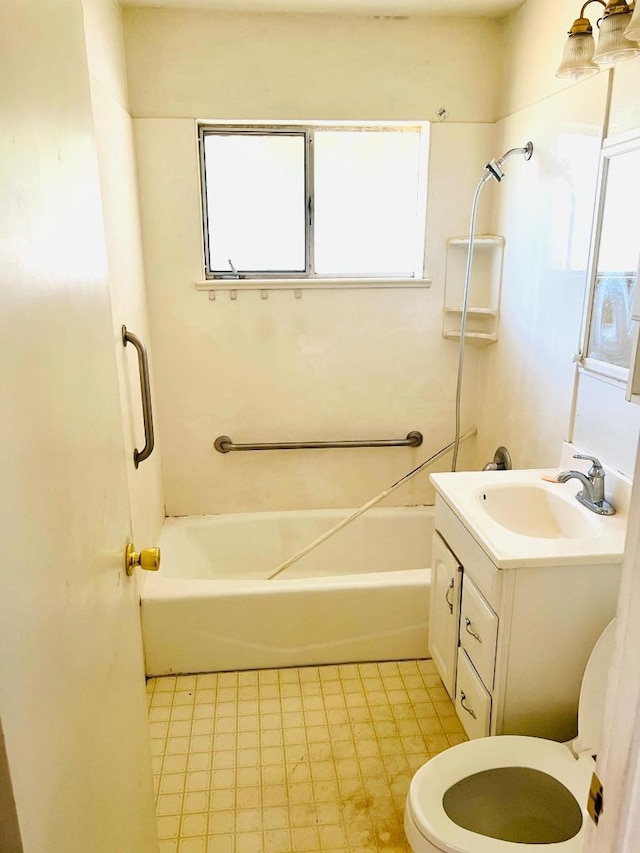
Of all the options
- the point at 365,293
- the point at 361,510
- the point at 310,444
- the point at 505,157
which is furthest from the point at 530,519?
the point at 505,157

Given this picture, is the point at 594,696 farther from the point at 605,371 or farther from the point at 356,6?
the point at 356,6

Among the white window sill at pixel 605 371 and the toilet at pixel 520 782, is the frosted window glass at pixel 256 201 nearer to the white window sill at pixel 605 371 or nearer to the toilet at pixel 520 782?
the white window sill at pixel 605 371

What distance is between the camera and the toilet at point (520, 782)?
4.44 ft

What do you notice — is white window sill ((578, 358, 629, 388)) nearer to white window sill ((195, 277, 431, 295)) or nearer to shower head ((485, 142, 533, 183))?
shower head ((485, 142, 533, 183))

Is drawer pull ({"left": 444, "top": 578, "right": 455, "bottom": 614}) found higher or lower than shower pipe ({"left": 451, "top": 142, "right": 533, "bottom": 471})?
lower

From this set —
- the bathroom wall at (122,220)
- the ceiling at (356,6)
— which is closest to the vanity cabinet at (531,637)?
the bathroom wall at (122,220)

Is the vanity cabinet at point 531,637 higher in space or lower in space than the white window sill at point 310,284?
lower

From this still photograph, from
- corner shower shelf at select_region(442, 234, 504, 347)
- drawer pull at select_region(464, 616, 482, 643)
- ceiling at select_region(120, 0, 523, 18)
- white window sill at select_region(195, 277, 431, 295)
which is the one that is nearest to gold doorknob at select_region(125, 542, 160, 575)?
drawer pull at select_region(464, 616, 482, 643)

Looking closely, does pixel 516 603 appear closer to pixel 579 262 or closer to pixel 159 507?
pixel 579 262

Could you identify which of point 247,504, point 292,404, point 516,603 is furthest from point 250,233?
point 516,603

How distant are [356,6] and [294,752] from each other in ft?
8.97

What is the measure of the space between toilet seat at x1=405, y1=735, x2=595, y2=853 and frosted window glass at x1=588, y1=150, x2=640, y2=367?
103cm

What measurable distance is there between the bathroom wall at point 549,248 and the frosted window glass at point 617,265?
0.09 m

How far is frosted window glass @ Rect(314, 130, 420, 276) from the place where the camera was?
272cm
